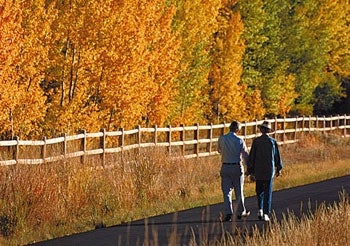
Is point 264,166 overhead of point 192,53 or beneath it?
beneath

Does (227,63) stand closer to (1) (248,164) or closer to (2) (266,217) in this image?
(1) (248,164)

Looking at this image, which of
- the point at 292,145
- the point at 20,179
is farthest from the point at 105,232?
the point at 292,145

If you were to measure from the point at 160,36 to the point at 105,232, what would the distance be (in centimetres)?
1947

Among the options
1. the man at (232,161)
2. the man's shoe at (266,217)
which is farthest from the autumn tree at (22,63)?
the man's shoe at (266,217)

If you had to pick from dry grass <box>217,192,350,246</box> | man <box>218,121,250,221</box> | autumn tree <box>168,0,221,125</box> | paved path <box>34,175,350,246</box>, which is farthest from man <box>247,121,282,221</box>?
autumn tree <box>168,0,221,125</box>

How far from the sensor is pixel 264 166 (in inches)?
784

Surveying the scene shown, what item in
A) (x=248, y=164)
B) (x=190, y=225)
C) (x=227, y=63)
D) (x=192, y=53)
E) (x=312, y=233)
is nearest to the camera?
(x=312, y=233)

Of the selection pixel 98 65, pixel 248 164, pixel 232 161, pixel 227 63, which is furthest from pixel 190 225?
pixel 227 63

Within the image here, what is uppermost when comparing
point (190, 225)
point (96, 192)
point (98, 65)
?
point (98, 65)

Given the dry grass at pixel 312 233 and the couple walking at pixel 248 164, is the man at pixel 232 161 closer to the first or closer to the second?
the couple walking at pixel 248 164

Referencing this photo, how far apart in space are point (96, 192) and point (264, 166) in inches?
146

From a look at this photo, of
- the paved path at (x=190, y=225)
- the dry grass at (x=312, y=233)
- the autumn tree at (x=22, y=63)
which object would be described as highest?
the autumn tree at (x=22, y=63)

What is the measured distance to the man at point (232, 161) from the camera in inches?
768

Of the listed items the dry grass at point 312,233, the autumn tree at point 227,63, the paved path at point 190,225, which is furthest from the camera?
the autumn tree at point 227,63
